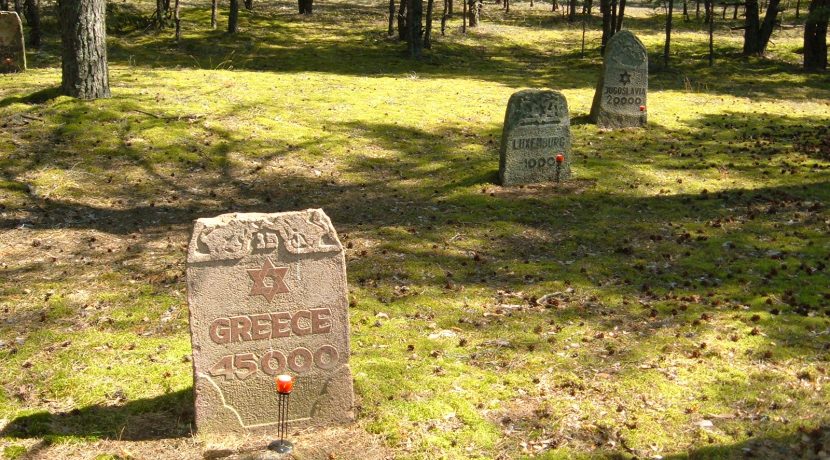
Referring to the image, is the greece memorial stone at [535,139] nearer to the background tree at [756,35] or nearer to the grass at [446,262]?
the grass at [446,262]

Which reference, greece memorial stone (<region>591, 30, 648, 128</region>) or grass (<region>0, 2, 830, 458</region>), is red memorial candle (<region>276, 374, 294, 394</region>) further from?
greece memorial stone (<region>591, 30, 648, 128</region>)

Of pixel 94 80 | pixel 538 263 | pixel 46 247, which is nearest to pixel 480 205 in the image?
pixel 538 263

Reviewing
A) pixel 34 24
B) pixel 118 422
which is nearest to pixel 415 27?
pixel 34 24

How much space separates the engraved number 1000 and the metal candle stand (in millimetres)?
175

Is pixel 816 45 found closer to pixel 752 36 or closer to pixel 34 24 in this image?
pixel 752 36

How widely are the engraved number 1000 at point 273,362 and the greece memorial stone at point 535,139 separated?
873cm

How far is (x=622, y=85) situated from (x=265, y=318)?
1517 centimetres

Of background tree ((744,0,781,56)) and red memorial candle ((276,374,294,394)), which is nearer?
red memorial candle ((276,374,294,394))

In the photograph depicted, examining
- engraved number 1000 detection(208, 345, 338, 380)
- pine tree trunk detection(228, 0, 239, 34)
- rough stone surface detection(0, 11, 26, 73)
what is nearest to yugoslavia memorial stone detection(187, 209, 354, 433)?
engraved number 1000 detection(208, 345, 338, 380)

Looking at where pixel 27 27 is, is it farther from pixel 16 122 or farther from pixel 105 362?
pixel 105 362

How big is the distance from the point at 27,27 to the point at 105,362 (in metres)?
28.0

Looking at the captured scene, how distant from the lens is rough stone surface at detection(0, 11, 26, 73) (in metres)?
20.0

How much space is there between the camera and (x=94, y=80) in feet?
53.9

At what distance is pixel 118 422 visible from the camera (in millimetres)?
6520
